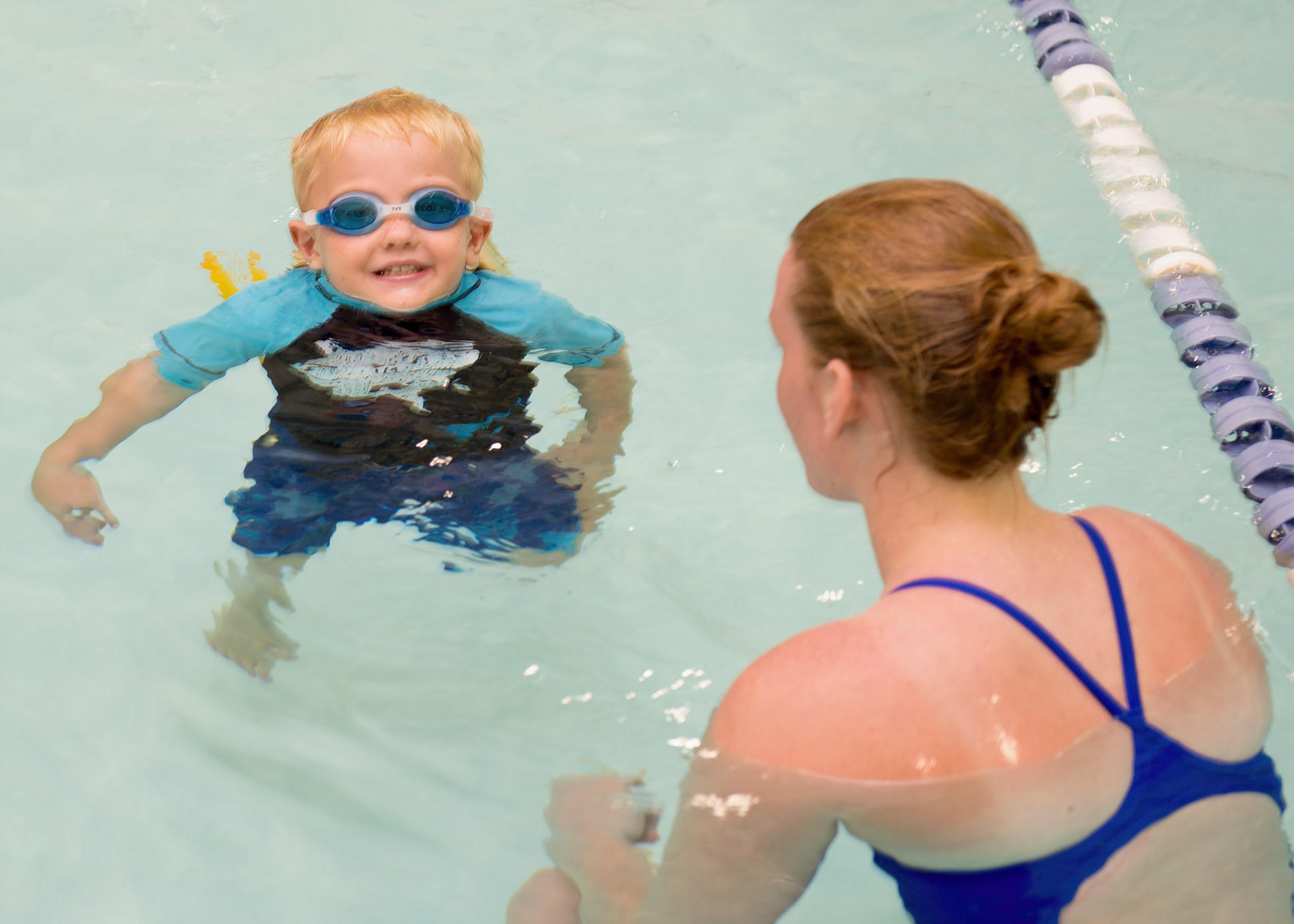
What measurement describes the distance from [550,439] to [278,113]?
1980mm

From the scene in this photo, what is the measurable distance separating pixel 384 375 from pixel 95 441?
22.2 inches

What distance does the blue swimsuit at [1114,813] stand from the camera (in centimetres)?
145

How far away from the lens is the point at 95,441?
2324mm

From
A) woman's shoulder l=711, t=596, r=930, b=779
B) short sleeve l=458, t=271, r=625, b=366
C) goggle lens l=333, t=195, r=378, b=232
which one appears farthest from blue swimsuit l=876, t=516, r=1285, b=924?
goggle lens l=333, t=195, r=378, b=232

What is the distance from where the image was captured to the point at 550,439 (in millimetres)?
3205

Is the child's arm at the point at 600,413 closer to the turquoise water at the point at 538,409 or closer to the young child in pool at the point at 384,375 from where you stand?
the young child in pool at the point at 384,375

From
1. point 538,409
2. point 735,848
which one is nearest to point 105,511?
point 538,409

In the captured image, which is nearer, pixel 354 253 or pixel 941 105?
pixel 354 253

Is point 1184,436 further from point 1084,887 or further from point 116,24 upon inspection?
point 116,24

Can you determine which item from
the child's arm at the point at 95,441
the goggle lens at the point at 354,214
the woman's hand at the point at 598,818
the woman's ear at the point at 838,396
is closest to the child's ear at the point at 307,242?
the goggle lens at the point at 354,214

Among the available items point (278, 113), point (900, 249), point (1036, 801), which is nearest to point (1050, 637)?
point (1036, 801)

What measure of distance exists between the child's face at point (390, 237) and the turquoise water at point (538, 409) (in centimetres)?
75

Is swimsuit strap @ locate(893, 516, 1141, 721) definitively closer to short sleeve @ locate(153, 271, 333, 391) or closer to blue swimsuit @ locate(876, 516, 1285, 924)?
blue swimsuit @ locate(876, 516, 1285, 924)

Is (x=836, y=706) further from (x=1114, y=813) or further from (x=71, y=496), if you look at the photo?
(x=71, y=496)
